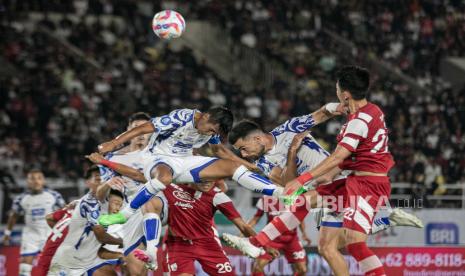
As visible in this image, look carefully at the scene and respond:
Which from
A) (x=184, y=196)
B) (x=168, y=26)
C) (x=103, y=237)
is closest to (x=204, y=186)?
(x=184, y=196)

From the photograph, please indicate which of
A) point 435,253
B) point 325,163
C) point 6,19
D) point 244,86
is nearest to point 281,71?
point 244,86

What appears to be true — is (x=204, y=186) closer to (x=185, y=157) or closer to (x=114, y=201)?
(x=185, y=157)

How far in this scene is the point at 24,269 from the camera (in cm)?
1393

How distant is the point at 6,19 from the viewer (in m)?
24.5

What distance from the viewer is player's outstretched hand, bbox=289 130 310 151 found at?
33.4 ft

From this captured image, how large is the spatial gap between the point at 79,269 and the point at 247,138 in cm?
281

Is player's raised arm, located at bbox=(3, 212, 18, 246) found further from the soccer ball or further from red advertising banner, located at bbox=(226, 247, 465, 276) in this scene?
the soccer ball

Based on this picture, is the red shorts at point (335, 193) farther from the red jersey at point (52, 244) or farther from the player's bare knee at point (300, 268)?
the player's bare knee at point (300, 268)

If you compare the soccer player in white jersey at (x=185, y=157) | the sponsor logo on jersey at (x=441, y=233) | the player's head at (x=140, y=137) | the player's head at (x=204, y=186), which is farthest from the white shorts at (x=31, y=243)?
the sponsor logo on jersey at (x=441, y=233)

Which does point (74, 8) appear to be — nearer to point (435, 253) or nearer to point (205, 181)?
point (435, 253)

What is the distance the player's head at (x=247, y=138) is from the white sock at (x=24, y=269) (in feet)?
18.3

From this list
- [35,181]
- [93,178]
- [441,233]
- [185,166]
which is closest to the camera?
[185,166]

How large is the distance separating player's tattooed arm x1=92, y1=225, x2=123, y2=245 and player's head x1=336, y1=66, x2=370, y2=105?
3.36 metres

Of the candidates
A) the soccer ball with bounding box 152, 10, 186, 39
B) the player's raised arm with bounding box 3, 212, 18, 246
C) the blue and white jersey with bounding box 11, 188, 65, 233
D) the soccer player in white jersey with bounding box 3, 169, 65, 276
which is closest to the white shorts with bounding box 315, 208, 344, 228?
the soccer ball with bounding box 152, 10, 186, 39
